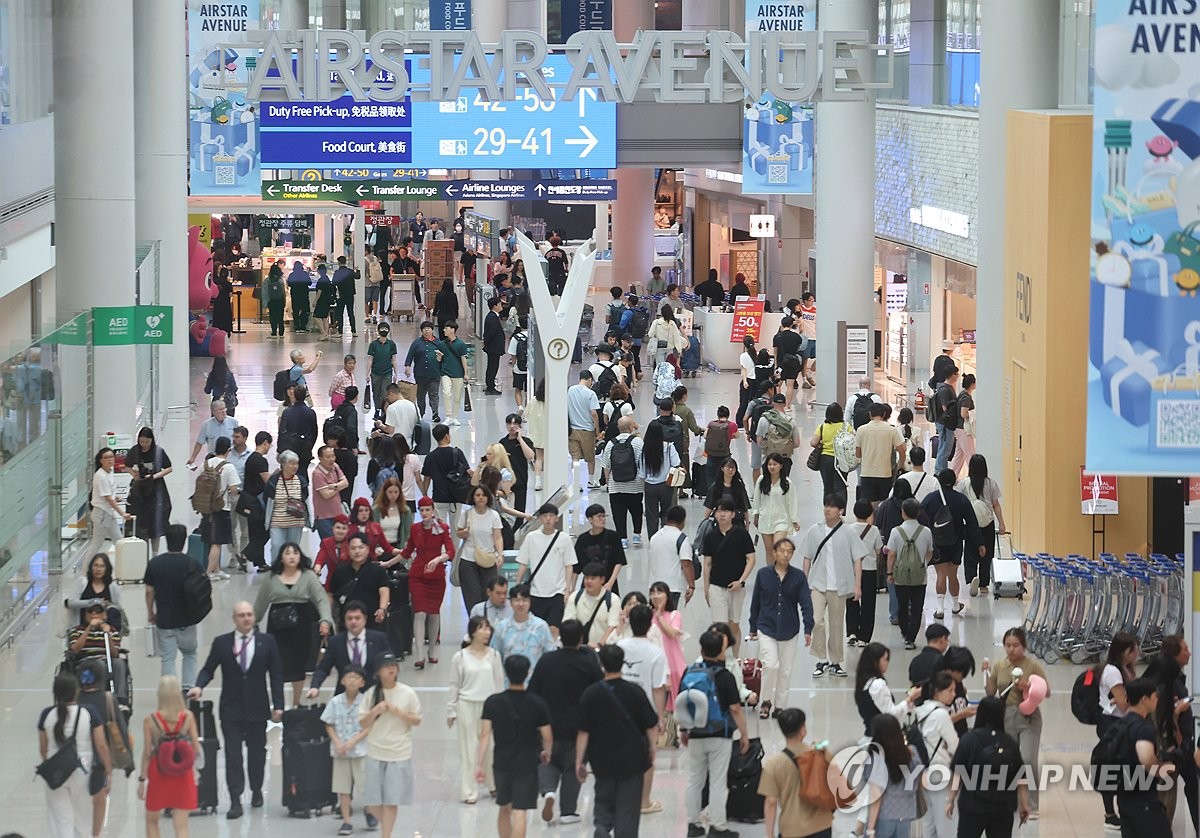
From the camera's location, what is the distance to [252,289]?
41.3 meters

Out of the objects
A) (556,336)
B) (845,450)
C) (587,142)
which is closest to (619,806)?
(556,336)

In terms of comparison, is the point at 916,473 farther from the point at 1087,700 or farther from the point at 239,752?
the point at 239,752

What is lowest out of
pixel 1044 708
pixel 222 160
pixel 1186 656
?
pixel 1044 708

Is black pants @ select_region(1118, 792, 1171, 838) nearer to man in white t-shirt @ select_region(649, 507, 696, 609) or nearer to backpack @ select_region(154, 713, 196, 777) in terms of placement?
man in white t-shirt @ select_region(649, 507, 696, 609)

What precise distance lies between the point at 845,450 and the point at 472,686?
8.27 meters

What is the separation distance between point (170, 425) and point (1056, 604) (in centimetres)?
1543

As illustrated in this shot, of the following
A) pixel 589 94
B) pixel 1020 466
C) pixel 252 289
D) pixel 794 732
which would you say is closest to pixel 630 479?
pixel 1020 466

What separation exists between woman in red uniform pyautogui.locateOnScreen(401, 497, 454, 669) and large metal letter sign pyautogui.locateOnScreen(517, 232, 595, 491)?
4.21 meters

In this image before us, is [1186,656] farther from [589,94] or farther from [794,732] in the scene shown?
[589,94]

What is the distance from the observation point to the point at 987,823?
9.59 meters

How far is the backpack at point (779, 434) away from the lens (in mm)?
19062

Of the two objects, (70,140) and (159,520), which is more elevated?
(70,140)

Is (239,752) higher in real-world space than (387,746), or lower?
lower

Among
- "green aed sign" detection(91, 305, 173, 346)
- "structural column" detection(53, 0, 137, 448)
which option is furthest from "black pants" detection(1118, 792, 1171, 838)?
"structural column" detection(53, 0, 137, 448)
